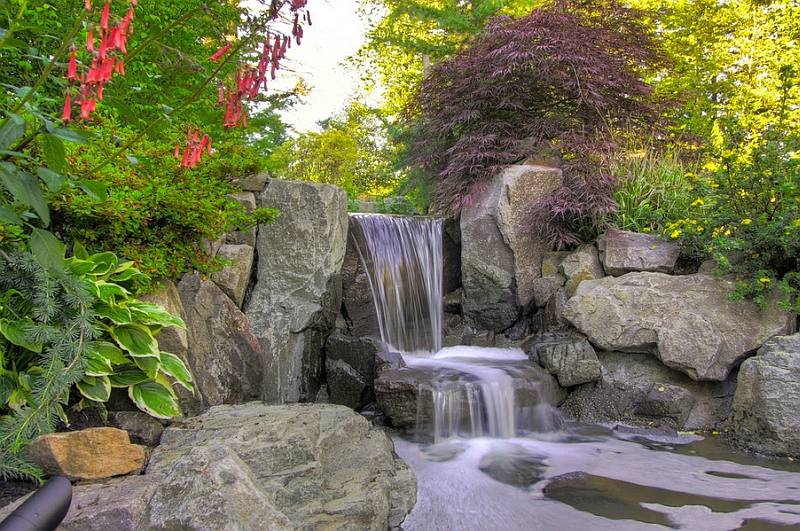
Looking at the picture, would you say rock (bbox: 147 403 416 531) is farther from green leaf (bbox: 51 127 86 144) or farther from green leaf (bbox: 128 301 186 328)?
green leaf (bbox: 51 127 86 144)

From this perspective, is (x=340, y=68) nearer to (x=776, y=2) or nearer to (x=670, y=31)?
(x=670, y=31)

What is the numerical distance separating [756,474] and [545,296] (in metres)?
2.81

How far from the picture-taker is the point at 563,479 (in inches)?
155

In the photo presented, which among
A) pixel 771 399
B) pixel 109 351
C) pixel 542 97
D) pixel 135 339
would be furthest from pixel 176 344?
pixel 542 97

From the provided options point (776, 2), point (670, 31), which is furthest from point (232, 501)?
point (670, 31)

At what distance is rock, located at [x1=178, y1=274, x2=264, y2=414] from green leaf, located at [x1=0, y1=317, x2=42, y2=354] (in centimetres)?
121

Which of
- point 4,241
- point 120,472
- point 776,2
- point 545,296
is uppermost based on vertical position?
point 776,2

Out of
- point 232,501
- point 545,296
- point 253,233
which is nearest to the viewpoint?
point 232,501

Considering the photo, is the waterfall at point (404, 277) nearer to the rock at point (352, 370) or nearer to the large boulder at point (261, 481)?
the rock at point (352, 370)

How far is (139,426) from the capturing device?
3.15 meters

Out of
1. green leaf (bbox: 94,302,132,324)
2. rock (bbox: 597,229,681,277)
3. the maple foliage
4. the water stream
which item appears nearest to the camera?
green leaf (bbox: 94,302,132,324)

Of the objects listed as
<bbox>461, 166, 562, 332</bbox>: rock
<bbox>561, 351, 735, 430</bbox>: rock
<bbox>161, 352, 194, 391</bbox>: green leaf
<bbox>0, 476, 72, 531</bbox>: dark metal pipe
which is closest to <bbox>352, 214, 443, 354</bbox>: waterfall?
<bbox>461, 166, 562, 332</bbox>: rock

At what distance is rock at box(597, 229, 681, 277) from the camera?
5.84 metres

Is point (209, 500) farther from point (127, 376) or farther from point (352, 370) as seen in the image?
point (352, 370)
